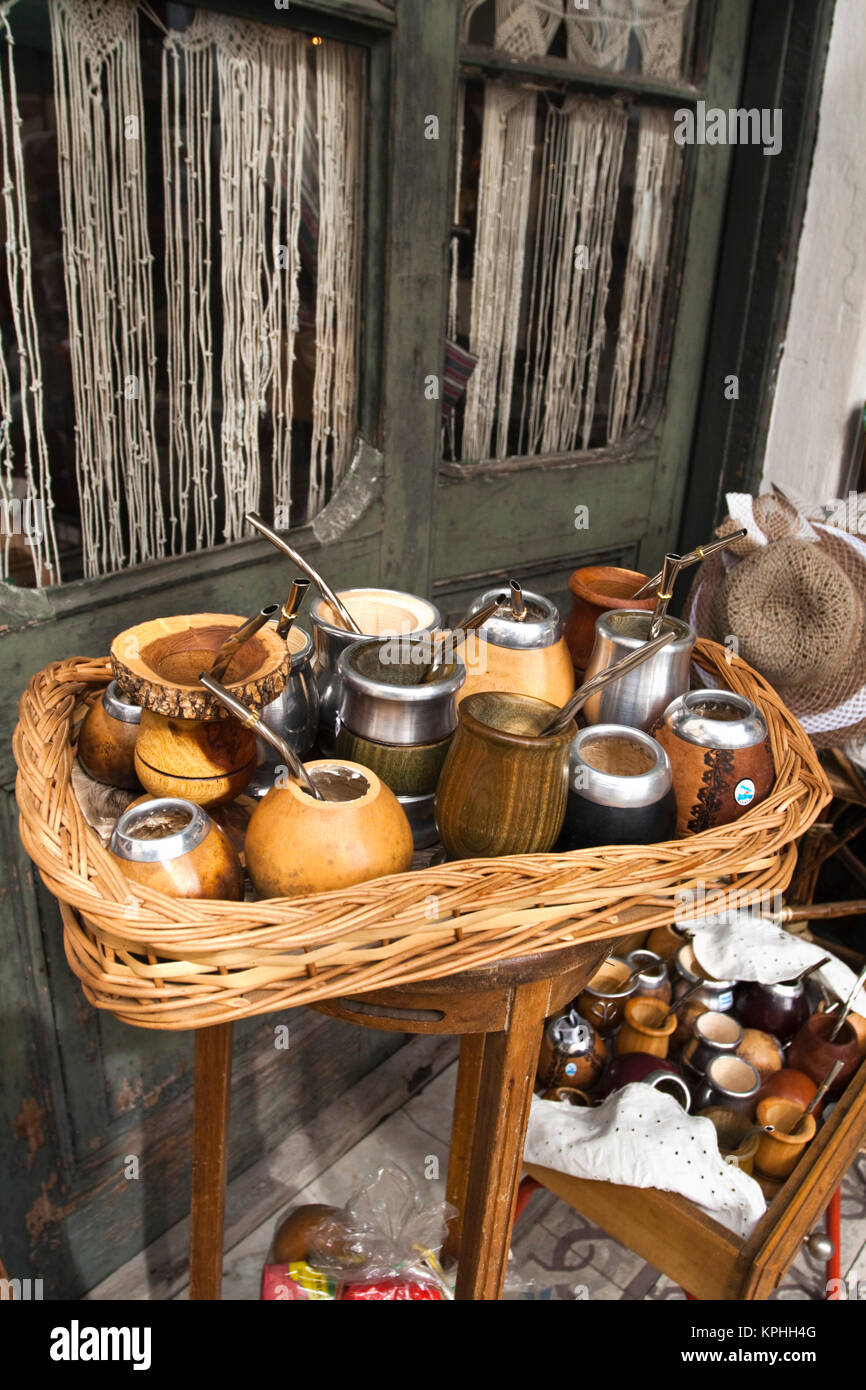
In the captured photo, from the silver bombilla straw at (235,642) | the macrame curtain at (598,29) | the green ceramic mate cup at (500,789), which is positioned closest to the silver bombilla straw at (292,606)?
the silver bombilla straw at (235,642)

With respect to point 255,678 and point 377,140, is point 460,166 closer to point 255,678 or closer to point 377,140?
point 377,140

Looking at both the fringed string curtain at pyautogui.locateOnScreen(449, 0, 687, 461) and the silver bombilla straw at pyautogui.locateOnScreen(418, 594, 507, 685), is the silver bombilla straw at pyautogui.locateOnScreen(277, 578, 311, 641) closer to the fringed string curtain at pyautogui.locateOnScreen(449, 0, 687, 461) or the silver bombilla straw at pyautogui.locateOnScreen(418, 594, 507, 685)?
the silver bombilla straw at pyautogui.locateOnScreen(418, 594, 507, 685)

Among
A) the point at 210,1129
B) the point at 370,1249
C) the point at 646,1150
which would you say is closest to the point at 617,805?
the point at 646,1150

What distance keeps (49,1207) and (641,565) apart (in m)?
1.65

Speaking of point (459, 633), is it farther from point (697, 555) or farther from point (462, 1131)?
point (462, 1131)

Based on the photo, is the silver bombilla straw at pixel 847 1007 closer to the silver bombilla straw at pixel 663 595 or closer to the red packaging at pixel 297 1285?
the silver bombilla straw at pixel 663 595

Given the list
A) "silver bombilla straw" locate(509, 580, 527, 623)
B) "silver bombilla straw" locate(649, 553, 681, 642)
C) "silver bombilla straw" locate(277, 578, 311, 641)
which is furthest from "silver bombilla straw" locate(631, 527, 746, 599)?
"silver bombilla straw" locate(277, 578, 311, 641)

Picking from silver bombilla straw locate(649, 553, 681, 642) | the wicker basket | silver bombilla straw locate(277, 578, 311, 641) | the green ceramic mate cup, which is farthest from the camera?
silver bombilla straw locate(649, 553, 681, 642)

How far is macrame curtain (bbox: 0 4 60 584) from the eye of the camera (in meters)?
1.13

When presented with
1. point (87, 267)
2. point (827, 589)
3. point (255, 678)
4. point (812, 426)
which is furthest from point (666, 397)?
point (255, 678)

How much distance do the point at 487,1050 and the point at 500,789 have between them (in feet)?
0.88

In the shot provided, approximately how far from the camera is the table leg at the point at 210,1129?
1.18 metres

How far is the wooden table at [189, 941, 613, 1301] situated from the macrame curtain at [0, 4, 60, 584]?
2.10ft

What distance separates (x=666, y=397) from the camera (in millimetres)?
2154
